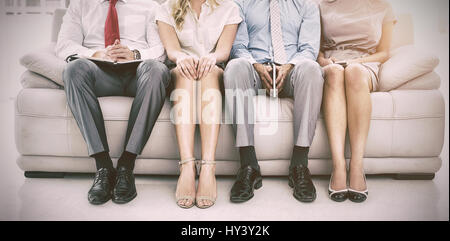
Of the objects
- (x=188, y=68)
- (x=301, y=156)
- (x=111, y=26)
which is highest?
(x=111, y=26)

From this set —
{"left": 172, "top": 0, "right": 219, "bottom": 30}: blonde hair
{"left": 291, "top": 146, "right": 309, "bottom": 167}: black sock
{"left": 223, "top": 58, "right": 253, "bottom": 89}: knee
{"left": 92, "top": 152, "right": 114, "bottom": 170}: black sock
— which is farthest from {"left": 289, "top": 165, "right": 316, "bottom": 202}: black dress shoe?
{"left": 172, "top": 0, "right": 219, "bottom": 30}: blonde hair

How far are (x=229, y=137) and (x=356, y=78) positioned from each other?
613mm

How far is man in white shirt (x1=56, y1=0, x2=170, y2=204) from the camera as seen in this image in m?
1.16

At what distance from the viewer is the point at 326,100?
1251 millimetres

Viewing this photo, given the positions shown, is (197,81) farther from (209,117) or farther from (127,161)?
(127,161)

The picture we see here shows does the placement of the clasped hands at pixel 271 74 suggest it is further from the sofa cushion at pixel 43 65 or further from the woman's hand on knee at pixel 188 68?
the sofa cushion at pixel 43 65

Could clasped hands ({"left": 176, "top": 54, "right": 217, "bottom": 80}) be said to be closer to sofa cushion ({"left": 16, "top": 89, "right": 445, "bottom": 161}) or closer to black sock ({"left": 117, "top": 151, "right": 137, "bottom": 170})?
sofa cushion ({"left": 16, "top": 89, "right": 445, "bottom": 161})

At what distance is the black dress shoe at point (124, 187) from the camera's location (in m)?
1.10

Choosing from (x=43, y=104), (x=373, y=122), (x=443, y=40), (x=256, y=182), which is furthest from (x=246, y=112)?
(x=443, y=40)

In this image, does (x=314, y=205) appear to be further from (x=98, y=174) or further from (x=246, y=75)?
(x=98, y=174)

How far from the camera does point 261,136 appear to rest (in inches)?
51.5

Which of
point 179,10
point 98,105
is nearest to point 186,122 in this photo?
point 98,105

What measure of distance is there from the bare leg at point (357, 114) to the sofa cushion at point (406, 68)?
0.89ft

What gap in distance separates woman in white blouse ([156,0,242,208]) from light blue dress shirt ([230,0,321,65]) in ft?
0.41
